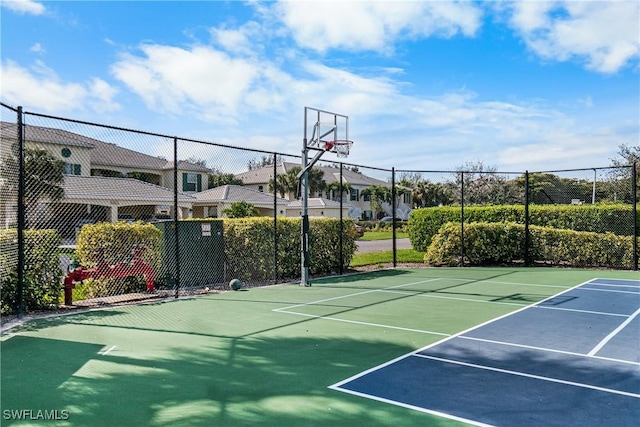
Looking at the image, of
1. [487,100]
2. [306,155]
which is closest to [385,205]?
[487,100]

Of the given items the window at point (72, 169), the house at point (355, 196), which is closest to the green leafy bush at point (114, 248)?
the window at point (72, 169)

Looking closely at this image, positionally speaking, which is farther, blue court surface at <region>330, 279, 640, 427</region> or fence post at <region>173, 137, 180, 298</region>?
fence post at <region>173, 137, 180, 298</region>

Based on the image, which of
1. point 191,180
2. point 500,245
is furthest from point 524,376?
point 191,180

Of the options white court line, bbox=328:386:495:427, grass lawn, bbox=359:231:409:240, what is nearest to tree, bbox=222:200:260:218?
white court line, bbox=328:386:495:427

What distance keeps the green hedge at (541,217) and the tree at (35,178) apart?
1293 centimetres

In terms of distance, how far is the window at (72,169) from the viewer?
1106 centimetres

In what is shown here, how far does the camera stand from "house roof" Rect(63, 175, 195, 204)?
36.1 ft

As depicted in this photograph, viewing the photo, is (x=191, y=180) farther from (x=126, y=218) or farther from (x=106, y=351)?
(x=106, y=351)

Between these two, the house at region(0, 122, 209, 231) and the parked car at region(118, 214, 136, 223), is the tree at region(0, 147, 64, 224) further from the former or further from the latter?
the parked car at region(118, 214, 136, 223)

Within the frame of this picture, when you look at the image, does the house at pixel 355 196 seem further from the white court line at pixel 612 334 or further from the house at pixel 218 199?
the white court line at pixel 612 334

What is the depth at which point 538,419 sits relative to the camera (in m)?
3.42

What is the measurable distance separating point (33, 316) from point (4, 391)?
343 centimetres

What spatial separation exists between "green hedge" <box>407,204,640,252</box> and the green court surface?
24.6 feet

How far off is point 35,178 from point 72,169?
4.58 m
